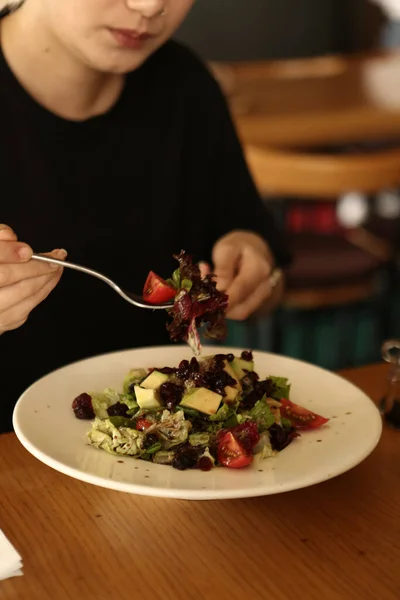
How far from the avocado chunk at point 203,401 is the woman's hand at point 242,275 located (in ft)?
1.22

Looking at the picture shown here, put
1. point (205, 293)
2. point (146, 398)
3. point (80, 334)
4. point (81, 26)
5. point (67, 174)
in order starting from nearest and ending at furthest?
point (146, 398) < point (205, 293) < point (81, 26) < point (67, 174) < point (80, 334)

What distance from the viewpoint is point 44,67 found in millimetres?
1604

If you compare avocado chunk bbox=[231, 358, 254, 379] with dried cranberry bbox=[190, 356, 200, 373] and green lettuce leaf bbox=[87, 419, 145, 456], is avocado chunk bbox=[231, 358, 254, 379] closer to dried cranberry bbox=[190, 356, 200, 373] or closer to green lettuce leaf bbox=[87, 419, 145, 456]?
dried cranberry bbox=[190, 356, 200, 373]

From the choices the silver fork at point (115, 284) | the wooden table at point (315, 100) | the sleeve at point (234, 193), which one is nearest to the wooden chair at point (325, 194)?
the wooden table at point (315, 100)

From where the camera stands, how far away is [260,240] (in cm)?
179

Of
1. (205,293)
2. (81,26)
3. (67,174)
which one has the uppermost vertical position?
(81,26)

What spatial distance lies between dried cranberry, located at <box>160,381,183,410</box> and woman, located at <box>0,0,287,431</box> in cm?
39

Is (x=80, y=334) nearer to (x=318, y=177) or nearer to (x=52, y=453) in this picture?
(x=52, y=453)

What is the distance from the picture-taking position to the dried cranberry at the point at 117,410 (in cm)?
117

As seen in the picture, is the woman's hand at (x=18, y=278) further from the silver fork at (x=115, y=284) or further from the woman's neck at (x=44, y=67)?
the woman's neck at (x=44, y=67)

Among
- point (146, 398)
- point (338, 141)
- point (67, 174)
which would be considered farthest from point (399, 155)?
point (146, 398)

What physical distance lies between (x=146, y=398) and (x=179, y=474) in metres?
0.17

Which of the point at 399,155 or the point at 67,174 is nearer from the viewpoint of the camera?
the point at 67,174

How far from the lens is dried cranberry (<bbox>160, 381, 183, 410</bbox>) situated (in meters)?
1.15
